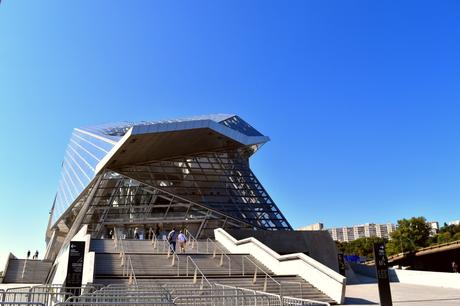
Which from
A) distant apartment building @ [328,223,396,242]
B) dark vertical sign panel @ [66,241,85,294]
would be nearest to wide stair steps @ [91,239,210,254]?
dark vertical sign panel @ [66,241,85,294]

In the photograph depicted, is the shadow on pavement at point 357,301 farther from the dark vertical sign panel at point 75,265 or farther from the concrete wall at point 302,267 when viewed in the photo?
the dark vertical sign panel at point 75,265

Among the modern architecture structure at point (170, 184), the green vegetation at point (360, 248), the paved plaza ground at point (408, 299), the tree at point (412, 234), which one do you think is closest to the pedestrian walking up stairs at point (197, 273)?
the paved plaza ground at point (408, 299)

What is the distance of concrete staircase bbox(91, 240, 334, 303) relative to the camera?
14414mm

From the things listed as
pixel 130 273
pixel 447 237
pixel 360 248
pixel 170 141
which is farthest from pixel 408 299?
pixel 360 248

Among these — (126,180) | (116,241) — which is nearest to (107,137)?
(126,180)

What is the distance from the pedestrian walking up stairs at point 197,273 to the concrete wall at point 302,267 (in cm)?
23

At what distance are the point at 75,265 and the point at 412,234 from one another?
63.8 m

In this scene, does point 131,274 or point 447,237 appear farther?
point 447,237

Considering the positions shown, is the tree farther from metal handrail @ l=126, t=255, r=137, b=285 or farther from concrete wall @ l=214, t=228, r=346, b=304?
metal handrail @ l=126, t=255, r=137, b=285

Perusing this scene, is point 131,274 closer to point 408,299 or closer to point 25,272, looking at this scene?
point 408,299

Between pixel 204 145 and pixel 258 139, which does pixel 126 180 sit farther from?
pixel 258 139

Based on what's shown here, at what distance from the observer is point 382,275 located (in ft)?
35.8

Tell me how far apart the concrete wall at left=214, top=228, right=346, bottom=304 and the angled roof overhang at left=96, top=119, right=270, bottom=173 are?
13.4 metres

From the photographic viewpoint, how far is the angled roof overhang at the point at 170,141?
106 feet
